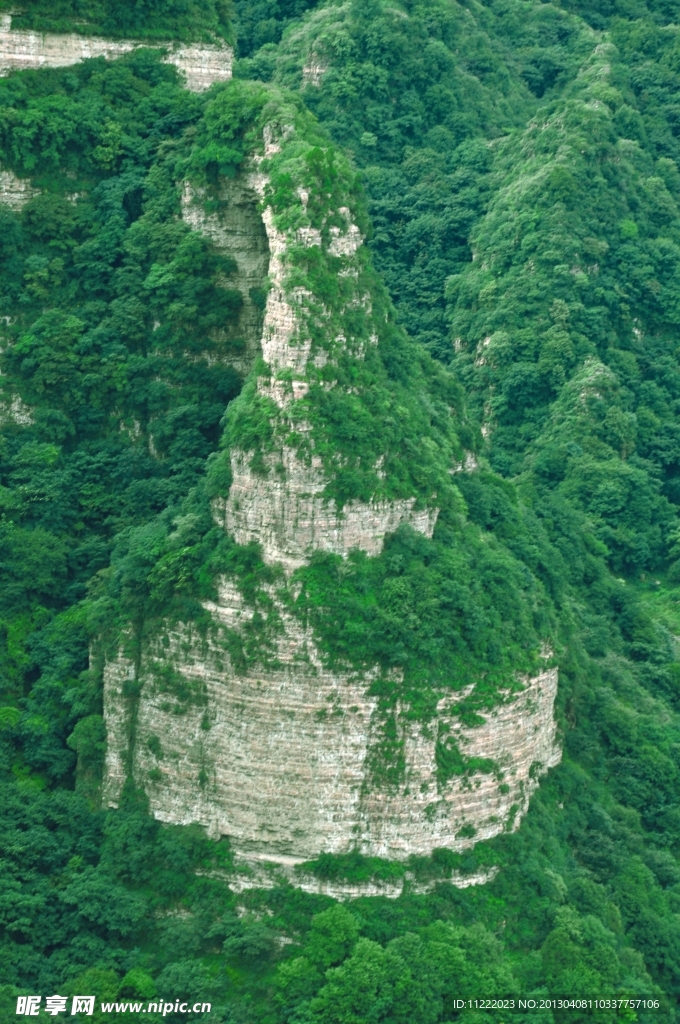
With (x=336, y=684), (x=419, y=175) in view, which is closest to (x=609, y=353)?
(x=419, y=175)

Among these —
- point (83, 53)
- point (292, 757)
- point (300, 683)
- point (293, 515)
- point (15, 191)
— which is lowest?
point (292, 757)

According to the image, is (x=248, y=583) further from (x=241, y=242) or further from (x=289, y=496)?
(x=241, y=242)

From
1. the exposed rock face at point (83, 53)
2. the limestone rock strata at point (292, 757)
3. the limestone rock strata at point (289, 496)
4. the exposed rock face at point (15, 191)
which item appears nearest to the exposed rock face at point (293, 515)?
the limestone rock strata at point (289, 496)

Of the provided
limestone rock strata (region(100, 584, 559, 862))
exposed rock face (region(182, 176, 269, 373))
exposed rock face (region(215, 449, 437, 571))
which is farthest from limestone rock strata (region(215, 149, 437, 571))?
exposed rock face (region(182, 176, 269, 373))

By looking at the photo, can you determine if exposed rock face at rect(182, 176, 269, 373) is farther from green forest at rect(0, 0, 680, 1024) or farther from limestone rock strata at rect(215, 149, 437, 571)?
limestone rock strata at rect(215, 149, 437, 571)

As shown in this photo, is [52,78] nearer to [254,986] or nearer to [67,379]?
[67,379]

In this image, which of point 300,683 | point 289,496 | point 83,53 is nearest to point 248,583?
point 289,496
